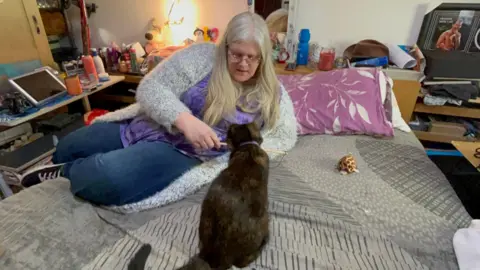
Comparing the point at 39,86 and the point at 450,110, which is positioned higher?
the point at 39,86

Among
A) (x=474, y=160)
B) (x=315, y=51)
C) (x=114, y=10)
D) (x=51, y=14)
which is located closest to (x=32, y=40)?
(x=51, y=14)

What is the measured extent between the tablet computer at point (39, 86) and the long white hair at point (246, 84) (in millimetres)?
1037

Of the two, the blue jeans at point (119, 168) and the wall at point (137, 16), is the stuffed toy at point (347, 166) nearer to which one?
the blue jeans at point (119, 168)

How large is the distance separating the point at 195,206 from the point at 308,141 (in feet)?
2.22

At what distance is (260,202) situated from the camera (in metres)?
0.66

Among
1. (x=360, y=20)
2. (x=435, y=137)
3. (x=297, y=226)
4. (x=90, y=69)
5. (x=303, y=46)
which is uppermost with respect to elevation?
(x=360, y=20)

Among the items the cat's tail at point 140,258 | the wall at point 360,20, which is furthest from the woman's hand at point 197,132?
the wall at point 360,20

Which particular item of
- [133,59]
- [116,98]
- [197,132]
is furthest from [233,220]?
[116,98]

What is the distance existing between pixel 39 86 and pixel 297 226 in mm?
1625

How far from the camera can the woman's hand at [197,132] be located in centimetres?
94

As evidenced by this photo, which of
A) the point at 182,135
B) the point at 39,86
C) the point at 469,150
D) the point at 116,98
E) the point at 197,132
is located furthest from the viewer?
the point at 116,98

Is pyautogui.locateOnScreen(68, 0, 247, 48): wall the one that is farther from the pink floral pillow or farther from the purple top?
the purple top

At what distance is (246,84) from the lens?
3.79 ft

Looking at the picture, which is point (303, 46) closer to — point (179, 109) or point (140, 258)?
point (179, 109)
